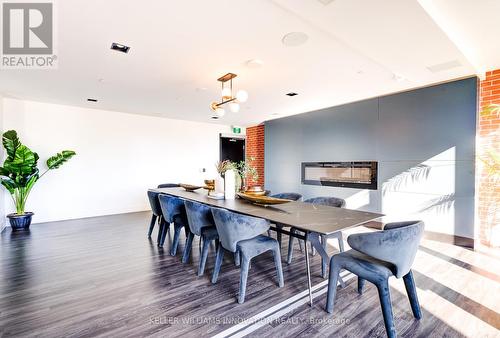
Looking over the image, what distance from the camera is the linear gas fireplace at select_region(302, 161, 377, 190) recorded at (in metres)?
4.87

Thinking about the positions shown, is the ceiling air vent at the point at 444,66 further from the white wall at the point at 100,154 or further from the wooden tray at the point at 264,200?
the white wall at the point at 100,154

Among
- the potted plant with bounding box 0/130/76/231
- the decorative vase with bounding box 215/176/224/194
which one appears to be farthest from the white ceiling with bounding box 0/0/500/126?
the decorative vase with bounding box 215/176/224/194

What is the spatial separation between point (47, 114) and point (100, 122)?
101 centimetres

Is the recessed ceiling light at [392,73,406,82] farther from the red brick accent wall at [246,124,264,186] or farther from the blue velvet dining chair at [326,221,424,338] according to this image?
the red brick accent wall at [246,124,264,186]

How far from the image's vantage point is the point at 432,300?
2.29 metres

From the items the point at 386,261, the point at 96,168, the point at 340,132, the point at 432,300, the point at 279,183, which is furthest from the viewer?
the point at 279,183

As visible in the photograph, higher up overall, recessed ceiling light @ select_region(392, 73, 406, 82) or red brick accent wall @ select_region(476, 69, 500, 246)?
recessed ceiling light @ select_region(392, 73, 406, 82)

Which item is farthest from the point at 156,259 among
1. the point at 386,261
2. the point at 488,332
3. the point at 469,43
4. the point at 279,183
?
the point at 469,43

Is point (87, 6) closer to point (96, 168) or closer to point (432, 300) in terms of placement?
point (432, 300)

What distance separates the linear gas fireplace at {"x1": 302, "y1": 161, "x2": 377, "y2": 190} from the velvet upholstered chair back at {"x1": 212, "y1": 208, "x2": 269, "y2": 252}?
A: 340 cm

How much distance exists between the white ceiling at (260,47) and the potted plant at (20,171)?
1049mm

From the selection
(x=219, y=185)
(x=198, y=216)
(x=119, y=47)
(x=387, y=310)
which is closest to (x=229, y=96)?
(x=219, y=185)

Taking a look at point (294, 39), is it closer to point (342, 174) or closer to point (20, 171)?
point (342, 174)

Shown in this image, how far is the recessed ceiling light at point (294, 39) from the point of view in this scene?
8.16 feet
